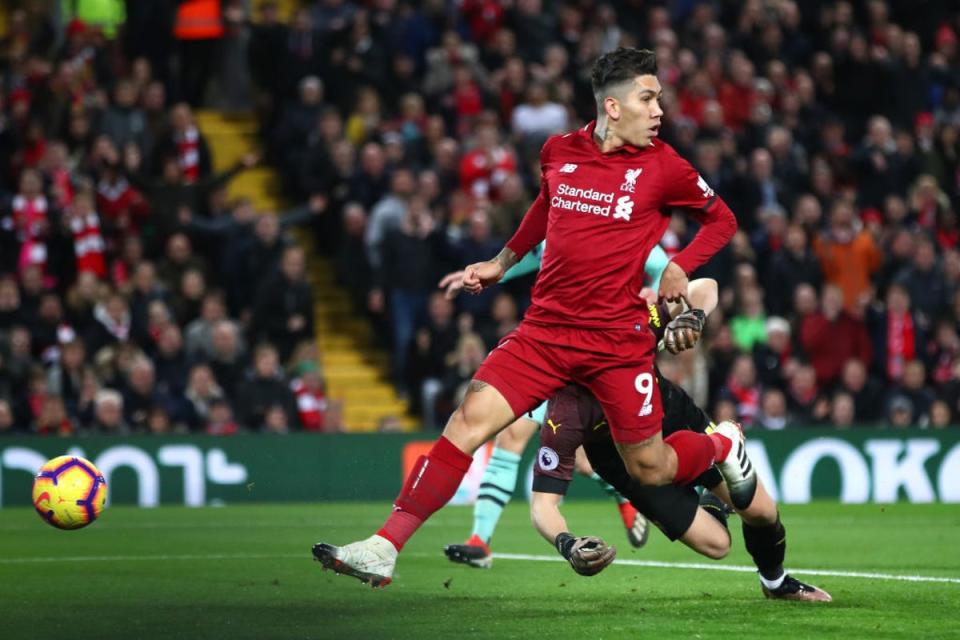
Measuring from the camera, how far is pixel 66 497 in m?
9.88

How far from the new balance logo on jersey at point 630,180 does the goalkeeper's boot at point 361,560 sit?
74.5 inches

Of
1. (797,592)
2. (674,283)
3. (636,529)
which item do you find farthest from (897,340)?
(674,283)

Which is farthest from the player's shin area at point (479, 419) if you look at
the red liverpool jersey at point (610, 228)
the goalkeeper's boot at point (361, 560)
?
the goalkeeper's boot at point (361, 560)

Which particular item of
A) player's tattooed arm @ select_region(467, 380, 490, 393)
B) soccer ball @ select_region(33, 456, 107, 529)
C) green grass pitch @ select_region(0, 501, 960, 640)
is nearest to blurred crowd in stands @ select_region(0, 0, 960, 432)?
green grass pitch @ select_region(0, 501, 960, 640)

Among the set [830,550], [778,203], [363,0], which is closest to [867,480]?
[778,203]

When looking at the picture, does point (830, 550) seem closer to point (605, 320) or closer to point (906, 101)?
point (605, 320)

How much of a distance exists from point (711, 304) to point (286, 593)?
2681mm

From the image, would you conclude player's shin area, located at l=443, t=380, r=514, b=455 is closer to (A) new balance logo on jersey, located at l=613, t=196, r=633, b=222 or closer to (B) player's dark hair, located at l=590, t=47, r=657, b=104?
(A) new balance logo on jersey, located at l=613, t=196, r=633, b=222

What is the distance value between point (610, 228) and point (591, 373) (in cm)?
64

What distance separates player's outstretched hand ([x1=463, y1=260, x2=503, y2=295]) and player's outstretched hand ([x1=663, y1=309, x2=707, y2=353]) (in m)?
0.94

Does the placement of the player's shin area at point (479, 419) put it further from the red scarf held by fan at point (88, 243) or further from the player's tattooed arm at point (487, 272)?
the red scarf held by fan at point (88, 243)

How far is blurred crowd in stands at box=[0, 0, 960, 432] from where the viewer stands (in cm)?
1762

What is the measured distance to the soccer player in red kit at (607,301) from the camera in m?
7.89

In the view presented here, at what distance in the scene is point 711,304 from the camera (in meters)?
8.56
